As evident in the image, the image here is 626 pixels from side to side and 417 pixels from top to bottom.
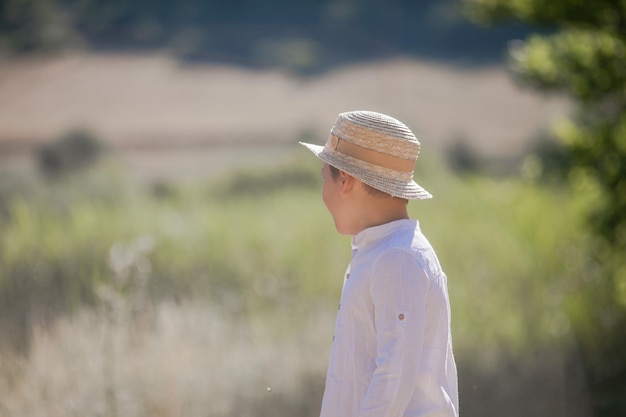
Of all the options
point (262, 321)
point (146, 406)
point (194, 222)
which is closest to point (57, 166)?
point (194, 222)

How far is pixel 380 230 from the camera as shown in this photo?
2115 millimetres

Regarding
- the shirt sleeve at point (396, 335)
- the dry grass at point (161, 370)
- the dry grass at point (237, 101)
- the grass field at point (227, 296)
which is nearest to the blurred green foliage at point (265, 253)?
the grass field at point (227, 296)

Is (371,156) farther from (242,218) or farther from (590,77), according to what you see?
(242,218)

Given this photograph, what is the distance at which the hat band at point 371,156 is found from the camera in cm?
216

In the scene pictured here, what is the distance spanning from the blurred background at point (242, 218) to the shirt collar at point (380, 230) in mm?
2299

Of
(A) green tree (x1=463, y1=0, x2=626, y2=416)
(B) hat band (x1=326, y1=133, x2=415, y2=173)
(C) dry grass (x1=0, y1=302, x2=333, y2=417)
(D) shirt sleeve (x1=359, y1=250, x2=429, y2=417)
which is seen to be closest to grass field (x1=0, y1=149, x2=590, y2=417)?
(C) dry grass (x1=0, y1=302, x2=333, y2=417)

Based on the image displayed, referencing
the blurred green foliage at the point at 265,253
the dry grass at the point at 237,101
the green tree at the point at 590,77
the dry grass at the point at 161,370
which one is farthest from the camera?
the dry grass at the point at 237,101

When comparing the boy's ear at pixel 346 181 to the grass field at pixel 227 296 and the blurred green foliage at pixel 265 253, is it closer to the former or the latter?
the grass field at pixel 227 296

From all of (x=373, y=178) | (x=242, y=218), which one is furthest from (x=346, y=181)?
(x=242, y=218)

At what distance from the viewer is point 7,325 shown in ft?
20.9

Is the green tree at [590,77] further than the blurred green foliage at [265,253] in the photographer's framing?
No

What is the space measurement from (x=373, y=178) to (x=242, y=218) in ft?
24.6

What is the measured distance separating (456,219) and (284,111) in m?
7.49

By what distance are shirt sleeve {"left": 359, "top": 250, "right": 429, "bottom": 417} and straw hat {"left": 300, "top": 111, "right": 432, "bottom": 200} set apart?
0.81ft
